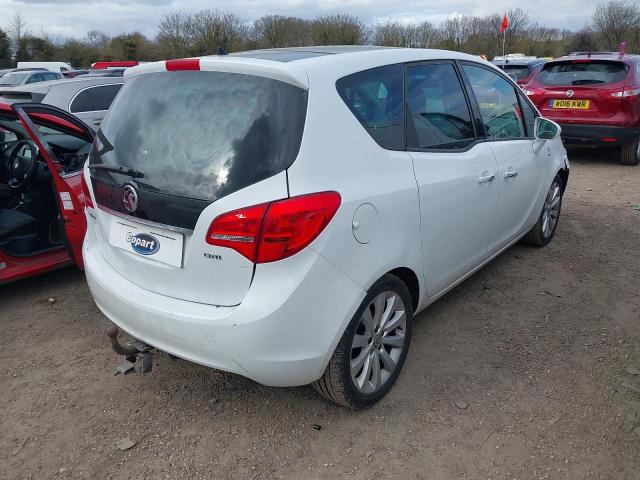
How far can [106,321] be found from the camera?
368 cm

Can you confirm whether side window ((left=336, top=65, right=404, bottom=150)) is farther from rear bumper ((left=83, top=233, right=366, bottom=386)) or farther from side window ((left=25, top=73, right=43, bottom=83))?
side window ((left=25, top=73, right=43, bottom=83))

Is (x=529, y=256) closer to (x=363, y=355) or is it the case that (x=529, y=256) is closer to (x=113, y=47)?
(x=363, y=355)

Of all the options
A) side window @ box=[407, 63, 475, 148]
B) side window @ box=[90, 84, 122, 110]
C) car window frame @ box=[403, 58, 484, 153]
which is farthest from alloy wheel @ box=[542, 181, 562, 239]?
side window @ box=[90, 84, 122, 110]

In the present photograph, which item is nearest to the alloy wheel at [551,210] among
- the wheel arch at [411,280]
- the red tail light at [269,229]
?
the wheel arch at [411,280]

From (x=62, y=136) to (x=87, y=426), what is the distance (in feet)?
9.85

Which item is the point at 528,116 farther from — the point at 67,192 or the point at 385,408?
the point at 67,192

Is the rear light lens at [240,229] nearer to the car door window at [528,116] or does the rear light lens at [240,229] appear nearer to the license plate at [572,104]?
the car door window at [528,116]

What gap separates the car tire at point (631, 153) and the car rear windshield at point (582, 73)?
3.20ft

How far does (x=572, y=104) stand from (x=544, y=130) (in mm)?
4505

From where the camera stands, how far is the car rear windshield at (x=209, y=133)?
2.16 meters

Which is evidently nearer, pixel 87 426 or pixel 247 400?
pixel 87 426

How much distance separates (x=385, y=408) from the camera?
8.91 ft

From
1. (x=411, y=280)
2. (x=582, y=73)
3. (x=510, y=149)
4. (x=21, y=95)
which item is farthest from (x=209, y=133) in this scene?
(x=582, y=73)

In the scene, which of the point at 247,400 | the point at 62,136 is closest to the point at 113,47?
the point at 62,136
